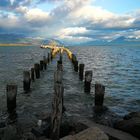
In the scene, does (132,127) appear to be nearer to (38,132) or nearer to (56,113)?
(56,113)

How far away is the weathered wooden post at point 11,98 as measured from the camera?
1437cm

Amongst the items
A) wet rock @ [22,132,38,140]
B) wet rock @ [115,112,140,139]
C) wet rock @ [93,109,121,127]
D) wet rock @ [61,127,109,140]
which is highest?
wet rock @ [61,127,109,140]

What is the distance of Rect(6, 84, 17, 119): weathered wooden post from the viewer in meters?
14.4

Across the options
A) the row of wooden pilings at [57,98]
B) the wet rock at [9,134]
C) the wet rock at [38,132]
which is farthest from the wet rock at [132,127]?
the wet rock at [9,134]

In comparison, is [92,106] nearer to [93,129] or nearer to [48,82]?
[93,129]

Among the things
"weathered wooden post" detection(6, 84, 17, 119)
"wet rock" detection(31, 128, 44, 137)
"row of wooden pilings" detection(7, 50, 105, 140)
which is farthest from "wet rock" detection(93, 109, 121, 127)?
"weathered wooden post" detection(6, 84, 17, 119)

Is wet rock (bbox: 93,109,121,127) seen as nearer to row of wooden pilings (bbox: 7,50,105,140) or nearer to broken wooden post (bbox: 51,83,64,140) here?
row of wooden pilings (bbox: 7,50,105,140)

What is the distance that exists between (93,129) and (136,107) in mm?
9487

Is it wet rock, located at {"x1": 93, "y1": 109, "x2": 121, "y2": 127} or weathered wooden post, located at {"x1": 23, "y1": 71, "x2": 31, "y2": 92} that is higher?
weathered wooden post, located at {"x1": 23, "y1": 71, "x2": 31, "y2": 92}

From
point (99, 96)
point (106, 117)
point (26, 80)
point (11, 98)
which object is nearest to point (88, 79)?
point (99, 96)

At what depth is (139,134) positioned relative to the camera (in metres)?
10.0

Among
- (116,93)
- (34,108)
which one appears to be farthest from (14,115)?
(116,93)

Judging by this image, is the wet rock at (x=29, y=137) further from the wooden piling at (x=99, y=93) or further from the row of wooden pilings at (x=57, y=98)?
the wooden piling at (x=99, y=93)

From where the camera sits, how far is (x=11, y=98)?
14.7 metres
